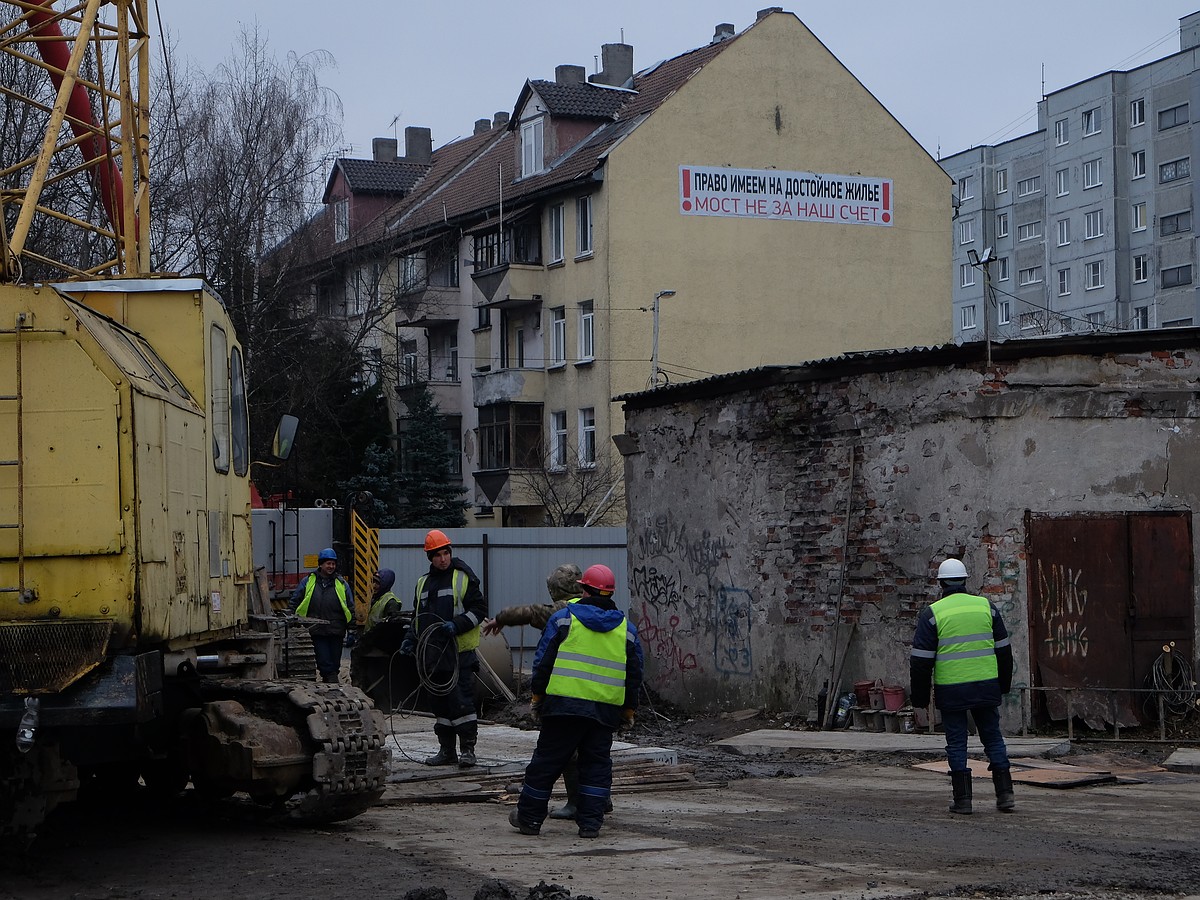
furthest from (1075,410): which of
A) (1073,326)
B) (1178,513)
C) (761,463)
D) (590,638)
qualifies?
(1073,326)

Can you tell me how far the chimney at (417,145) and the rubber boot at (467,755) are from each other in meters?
49.5

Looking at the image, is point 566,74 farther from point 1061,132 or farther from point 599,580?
point 599,580

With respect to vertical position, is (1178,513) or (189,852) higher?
(1178,513)

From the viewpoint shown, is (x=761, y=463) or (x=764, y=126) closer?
(x=761, y=463)

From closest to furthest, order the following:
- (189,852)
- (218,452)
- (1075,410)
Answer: (189,852) < (218,452) < (1075,410)

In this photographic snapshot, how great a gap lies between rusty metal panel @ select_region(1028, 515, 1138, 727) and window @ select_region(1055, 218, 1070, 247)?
182 feet

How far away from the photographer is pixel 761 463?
18.4 m

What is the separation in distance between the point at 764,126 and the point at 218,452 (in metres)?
33.9

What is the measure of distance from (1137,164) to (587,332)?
31444mm

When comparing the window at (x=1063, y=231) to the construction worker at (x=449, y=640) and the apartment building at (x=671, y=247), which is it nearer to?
the apartment building at (x=671, y=247)

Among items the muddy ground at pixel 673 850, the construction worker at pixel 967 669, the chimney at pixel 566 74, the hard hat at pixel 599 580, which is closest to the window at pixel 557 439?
the chimney at pixel 566 74

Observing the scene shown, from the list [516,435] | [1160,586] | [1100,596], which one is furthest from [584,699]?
[516,435]

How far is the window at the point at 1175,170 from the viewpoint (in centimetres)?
6141

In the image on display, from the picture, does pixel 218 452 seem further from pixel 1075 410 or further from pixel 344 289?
pixel 344 289
